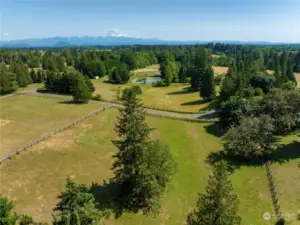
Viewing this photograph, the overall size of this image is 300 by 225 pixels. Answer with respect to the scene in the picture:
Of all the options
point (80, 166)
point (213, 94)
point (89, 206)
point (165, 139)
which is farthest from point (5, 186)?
point (213, 94)

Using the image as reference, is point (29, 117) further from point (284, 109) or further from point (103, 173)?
point (284, 109)

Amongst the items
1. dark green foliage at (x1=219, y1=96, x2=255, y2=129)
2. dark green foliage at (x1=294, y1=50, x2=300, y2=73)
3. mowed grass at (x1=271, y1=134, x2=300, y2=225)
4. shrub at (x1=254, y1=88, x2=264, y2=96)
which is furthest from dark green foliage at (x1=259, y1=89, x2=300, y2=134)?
dark green foliage at (x1=294, y1=50, x2=300, y2=73)

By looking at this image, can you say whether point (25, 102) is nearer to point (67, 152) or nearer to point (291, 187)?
point (67, 152)

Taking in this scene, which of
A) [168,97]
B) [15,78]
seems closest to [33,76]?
[15,78]

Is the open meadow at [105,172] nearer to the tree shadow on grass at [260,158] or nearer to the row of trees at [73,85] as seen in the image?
the tree shadow on grass at [260,158]

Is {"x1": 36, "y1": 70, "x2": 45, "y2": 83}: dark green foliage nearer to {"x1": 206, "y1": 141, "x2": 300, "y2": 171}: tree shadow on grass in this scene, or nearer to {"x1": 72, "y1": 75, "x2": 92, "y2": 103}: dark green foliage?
{"x1": 72, "y1": 75, "x2": 92, "y2": 103}: dark green foliage
